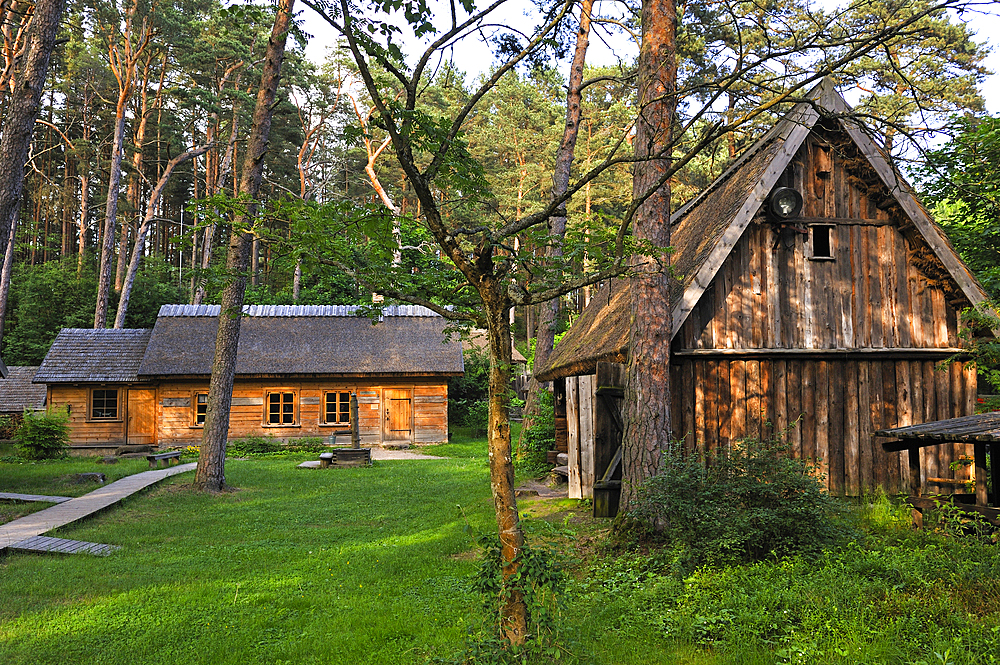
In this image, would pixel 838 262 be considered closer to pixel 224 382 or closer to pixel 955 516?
pixel 955 516

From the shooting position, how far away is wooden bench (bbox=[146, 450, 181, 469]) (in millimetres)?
18083

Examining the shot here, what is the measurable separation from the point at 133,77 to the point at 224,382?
23.0 metres

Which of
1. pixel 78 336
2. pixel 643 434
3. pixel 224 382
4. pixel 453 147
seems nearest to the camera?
pixel 453 147

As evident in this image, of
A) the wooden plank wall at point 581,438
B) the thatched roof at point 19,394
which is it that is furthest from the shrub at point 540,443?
the thatched roof at point 19,394

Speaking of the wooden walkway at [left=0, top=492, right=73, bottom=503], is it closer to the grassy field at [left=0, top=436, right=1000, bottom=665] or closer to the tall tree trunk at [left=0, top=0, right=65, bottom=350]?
the grassy field at [left=0, top=436, right=1000, bottom=665]

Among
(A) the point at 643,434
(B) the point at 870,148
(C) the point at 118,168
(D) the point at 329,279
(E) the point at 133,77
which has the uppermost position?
(E) the point at 133,77

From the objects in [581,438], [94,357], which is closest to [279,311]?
[94,357]

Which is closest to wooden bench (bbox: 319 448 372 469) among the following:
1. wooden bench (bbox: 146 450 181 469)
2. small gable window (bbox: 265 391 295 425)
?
wooden bench (bbox: 146 450 181 469)

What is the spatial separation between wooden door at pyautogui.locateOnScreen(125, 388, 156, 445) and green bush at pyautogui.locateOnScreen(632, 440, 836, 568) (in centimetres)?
2213

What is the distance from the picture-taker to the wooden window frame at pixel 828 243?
9500 mm

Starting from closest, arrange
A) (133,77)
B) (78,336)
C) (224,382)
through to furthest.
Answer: (224,382) < (78,336) < (133,77)

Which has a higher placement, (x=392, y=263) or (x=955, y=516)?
(x=392, y=263)

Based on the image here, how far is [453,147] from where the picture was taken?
3.54 m

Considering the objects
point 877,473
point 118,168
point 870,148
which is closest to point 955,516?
point 877,473
